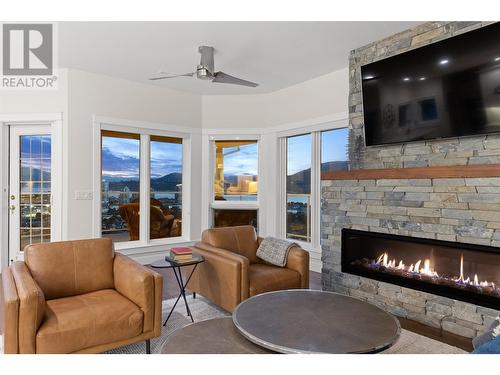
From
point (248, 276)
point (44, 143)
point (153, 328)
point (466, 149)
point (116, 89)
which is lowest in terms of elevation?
point (153, 328)

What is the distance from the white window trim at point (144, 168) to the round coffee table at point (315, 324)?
3205 mm

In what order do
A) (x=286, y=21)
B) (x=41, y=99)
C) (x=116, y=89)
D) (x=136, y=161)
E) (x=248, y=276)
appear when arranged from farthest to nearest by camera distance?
(x=136, y=161) < (x=116, y=89) < (x=41, y=99) < (x=286, y=21) < (x=248, y=276)

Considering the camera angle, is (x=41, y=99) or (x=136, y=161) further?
(x=136, y=161)

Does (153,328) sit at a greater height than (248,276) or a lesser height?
lesser

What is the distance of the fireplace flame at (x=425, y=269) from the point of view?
2.78 m

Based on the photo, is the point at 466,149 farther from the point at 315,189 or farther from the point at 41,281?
the point at 41,281

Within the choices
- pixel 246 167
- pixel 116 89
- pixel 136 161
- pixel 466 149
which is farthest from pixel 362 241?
pixel 116 89

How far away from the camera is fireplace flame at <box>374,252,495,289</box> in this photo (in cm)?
278

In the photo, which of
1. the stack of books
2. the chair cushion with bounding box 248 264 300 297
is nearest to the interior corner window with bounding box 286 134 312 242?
the chair cushion with bounding box 248 264 300 297

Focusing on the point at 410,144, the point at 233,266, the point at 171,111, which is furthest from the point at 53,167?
the point at 410,144

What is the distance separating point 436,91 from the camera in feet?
9.92

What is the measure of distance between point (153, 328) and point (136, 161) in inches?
132

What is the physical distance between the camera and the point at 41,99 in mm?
4453

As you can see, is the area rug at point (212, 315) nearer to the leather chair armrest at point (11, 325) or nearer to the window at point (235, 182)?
the leather chair armrest at point (11, 325)
